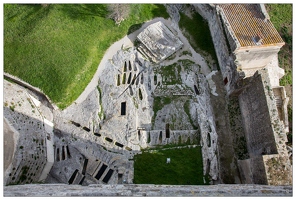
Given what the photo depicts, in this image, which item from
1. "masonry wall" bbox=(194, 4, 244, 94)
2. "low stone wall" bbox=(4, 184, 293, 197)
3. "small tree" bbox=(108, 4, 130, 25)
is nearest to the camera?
"low stone wall" bbox=(4, 184, 293, 197)

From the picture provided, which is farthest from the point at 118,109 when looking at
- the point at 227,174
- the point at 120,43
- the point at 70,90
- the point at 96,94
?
the point at 227,174

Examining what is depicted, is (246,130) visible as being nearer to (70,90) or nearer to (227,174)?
(227,174)

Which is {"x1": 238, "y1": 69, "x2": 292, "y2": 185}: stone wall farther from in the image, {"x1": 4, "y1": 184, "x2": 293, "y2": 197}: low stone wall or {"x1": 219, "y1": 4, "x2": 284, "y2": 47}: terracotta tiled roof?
{"x1": 219, "y1": 4, "x2": 284, "y2": 47}: terracotta tiled roof

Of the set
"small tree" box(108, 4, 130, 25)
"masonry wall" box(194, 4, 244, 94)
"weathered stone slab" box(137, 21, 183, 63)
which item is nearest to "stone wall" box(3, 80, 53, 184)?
"weathered stone slab" box(137, 21, 183, 63)

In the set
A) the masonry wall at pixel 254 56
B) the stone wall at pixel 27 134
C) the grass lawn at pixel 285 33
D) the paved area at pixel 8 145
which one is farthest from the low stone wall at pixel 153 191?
the grass lawn at pixel 285 33

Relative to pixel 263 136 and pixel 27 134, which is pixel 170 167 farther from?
pixel 27 134

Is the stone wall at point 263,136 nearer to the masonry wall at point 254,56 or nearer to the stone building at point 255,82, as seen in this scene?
Answer: the stone building at point 255,82

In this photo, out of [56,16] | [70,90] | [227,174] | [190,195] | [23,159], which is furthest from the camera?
[56,16]
